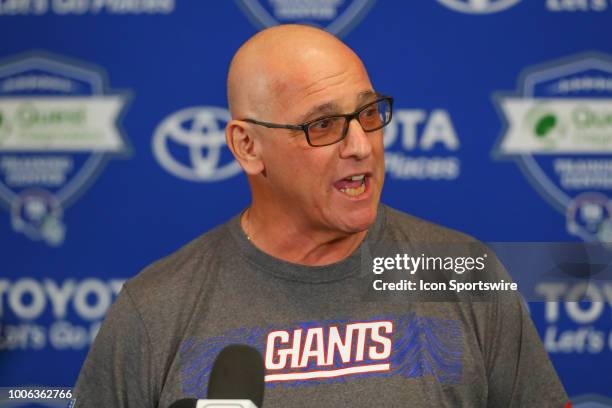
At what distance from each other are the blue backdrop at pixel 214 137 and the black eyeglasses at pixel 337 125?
0.75 meters

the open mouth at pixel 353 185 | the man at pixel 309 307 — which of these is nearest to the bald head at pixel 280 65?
the man at pixel 309 307

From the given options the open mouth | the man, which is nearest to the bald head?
the man

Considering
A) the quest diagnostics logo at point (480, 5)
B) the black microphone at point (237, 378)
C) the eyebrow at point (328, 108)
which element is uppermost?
the quest diagnostics logo at point (480, 5)

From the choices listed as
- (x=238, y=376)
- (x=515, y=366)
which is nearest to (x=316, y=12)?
(x=515, y=366)

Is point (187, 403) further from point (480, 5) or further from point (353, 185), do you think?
point (480, 5)

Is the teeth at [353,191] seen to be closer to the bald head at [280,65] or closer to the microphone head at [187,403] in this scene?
the bald head at [280,65]

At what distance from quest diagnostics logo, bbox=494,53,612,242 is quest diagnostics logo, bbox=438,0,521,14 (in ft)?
0.58

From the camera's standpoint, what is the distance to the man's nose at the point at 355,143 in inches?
55.4

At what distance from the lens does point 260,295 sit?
1480 millimetres

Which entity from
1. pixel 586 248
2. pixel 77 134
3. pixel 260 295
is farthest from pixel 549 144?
pixel 77 134

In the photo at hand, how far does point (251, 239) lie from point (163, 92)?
0.82 m

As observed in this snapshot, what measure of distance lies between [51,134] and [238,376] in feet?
4.72

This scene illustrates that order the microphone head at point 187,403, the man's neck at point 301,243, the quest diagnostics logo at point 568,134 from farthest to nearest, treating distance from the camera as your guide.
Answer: the quest diagnostics logo at point 568,134, the man's neck at point 301,243, the microphone head at point 187,403

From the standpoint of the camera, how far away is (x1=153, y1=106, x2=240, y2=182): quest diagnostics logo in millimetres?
2221
